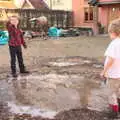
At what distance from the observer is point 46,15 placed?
91.7 feet

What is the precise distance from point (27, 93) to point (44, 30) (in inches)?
733

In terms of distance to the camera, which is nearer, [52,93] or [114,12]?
[52,93]

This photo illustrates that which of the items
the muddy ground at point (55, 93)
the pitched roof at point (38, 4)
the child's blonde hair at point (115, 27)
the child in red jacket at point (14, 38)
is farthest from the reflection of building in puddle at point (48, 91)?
the pitched roof at point (38, 4)

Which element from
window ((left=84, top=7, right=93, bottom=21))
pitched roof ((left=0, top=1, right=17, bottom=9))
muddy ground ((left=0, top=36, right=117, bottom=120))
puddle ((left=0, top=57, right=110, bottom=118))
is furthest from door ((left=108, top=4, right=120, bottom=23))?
puddle ((left=0, top=57, right=110, bottom=118))

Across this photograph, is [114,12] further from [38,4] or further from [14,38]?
[14,38]

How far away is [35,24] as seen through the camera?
25328 mm

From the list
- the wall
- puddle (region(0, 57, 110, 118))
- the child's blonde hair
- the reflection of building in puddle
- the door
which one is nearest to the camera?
the child's blonde hair

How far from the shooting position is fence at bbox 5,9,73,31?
25953 mm

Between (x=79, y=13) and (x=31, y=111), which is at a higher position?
(x=79, y=13)

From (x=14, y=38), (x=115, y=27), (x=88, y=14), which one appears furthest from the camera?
(x=88, y=14)

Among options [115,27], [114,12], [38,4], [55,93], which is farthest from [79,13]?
[115,27]

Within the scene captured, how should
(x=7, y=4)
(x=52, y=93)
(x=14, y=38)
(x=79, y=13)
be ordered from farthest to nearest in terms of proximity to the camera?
1. (x=7, y=4)
2. (x=79, y=13)
3. (x=14, y=38)
4. (x=52, y=93)

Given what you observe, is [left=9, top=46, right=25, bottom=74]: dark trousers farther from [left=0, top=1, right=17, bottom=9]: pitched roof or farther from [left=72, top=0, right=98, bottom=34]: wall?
[left=0, top=1, right=17, bottom=9]: pitched roof

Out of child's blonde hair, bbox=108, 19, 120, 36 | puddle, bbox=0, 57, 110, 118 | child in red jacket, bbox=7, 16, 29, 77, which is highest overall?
child's blonde hair, bbox=108, 19, 120, 36
